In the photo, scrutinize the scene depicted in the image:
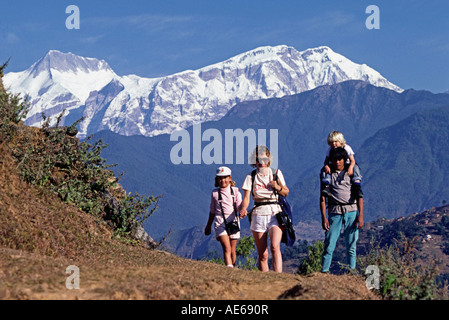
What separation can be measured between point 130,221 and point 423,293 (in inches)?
368

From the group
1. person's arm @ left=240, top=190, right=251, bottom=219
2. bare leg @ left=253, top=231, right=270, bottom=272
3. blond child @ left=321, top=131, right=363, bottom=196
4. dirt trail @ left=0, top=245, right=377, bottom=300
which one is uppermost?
blond child @ left=321, top=131, right=363, bottom=196

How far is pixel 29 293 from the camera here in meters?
8.35

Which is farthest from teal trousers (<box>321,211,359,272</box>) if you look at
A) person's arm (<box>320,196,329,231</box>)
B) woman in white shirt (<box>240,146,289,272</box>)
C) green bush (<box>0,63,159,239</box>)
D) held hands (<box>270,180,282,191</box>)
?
green bush (<box>0,63,159,239</box>)

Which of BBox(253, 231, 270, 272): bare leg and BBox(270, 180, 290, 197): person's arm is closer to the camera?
BBox(270, 180, 290, 197): person's arm

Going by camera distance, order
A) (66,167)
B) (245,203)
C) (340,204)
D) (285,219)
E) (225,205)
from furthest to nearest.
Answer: (66,167)
(225,205)
(340,204)
(245,203)
(285,219)

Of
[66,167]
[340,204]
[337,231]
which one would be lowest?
[337,231]

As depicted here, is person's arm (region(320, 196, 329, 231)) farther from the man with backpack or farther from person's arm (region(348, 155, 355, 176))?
person's arm (region(348, 155, 355, 176))

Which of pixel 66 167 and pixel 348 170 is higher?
pixel 66 167

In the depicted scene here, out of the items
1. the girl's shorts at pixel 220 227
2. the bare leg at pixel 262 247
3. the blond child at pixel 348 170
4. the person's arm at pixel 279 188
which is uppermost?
the blond child at pixel 348 170

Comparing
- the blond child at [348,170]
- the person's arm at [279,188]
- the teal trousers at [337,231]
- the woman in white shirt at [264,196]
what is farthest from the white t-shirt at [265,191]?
the teal trousers at [337,231]

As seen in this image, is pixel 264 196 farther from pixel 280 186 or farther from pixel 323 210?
pixel 323 210

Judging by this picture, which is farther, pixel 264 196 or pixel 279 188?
pixel 264 196

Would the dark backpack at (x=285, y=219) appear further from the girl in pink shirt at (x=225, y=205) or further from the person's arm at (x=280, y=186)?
the girl in pink shirt at (x=225, y=205)

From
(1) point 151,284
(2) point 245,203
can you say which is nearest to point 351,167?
(2) point 245,203
